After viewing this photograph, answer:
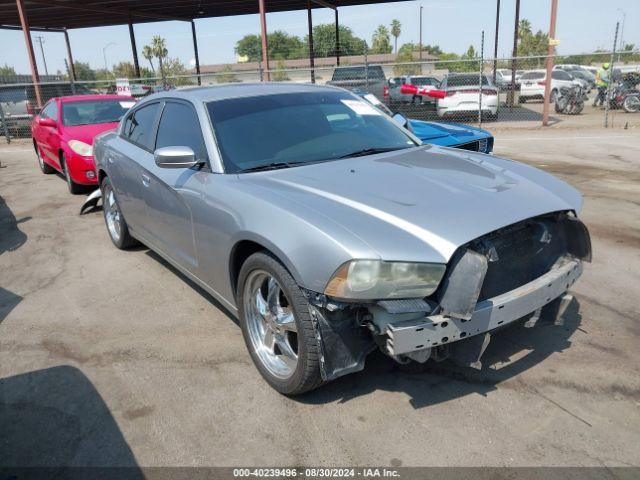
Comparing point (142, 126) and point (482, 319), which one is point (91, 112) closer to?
point (142, 126)

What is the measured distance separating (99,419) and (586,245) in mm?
2904

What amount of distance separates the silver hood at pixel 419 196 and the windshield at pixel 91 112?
6743 millimetres

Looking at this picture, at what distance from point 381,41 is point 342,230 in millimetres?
112950

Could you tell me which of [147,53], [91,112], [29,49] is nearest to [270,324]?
[91,112]

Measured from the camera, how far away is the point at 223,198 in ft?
10.2

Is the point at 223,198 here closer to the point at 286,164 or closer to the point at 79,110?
the point at 286,164

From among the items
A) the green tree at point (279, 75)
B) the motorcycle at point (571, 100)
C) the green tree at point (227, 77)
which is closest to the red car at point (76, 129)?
the green tree at point (279, 75)

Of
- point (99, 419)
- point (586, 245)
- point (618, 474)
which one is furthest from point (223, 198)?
point (618, 474)

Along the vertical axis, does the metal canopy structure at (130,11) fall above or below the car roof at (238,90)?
above

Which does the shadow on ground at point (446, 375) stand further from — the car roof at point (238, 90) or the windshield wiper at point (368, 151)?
the car roof at point (238, 90)

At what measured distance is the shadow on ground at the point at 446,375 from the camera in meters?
2.92

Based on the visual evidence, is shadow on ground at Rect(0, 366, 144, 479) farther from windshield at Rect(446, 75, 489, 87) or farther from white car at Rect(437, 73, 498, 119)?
windshield at Rect(446, 75, 489, 87)

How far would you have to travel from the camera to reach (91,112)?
8961 mm

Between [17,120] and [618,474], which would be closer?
[618,474]
